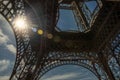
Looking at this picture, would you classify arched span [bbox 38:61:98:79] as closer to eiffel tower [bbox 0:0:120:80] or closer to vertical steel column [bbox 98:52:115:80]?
eiffel tower [bbox 0:0:120:80]

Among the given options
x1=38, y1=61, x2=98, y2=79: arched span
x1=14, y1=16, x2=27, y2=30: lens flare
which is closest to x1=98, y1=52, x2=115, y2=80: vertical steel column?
x1=38, y1=61, x2=98, y2=79: arched span

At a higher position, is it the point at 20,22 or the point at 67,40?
the point at 20,22

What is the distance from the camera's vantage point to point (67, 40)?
27.1 meters

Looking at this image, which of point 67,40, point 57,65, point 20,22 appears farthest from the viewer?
point 57,65

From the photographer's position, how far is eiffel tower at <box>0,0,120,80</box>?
21016 millimetres

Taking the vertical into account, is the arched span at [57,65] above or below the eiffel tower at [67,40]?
below

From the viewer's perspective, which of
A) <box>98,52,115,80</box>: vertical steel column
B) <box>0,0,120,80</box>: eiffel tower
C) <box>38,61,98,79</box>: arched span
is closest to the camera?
<box>0,0,120,80</box>: eiffel tower

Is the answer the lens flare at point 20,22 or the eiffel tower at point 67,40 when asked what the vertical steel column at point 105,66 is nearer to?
the eiffel tower at point 67,40

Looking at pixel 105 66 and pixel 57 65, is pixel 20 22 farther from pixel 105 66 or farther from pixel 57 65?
pixel 105 66

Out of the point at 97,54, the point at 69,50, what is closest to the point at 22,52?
the point at 69,50

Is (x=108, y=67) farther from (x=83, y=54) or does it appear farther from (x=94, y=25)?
(x=94, y=25)

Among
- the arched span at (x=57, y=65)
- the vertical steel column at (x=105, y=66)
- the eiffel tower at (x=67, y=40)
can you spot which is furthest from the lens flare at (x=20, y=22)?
the vertical steel column at (x=105, y=66)

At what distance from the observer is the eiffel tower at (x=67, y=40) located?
2102 cm

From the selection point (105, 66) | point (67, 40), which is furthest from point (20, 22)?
point (105, 66)
